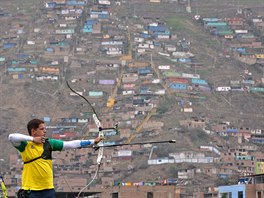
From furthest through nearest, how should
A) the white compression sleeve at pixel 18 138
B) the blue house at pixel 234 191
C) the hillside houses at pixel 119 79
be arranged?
the hillside houses at pixel 119 79
the blue house at pixel 234 191
the white compression sleeve at pixel 18 138

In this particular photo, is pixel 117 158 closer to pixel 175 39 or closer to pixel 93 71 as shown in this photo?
pixel 93 71

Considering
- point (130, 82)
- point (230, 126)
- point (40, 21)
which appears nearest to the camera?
point (230, 126)

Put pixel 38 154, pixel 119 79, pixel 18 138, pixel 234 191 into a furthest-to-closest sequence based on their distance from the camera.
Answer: pixel 119 79 → pixel 234 191 → pixel 38 154 → pixel 18 138

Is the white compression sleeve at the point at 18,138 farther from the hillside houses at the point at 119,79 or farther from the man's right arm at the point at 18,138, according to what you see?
the hillside houses at the point at 119,79

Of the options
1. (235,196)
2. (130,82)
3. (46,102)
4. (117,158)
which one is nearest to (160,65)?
(130,82)

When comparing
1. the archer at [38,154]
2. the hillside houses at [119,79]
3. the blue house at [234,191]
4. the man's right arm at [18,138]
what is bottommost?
the hillside houses at [119,79]

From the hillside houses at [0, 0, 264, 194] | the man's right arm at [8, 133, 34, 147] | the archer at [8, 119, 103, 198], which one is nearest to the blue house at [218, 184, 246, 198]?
the archer at [8, 119, 103, 198]

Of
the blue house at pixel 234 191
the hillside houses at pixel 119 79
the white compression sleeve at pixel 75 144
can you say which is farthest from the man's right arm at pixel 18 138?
the hillside houses at pixel 119 79

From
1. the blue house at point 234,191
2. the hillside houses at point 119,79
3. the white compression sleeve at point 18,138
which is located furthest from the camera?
the hillside houses at point 119,79

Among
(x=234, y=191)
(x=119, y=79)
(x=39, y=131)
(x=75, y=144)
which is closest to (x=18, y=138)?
(x=39, y=131)

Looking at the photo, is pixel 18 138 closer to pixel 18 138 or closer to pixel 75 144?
pixel 18 138

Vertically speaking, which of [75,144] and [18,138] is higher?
[18,138]
